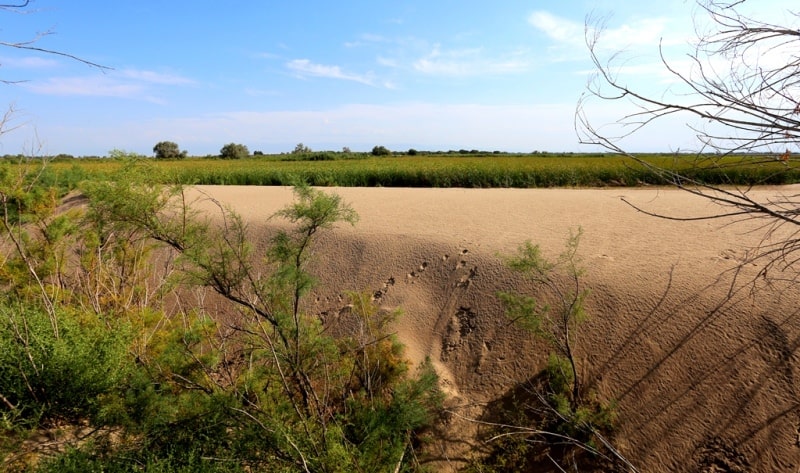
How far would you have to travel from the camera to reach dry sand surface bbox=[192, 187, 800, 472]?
3.57 m

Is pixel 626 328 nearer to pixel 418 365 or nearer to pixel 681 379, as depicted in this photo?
pixel 681 379

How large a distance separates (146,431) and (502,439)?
2775 millimetres

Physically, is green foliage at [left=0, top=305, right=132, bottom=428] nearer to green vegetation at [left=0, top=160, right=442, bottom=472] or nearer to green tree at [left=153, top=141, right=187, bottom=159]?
green vegetation at [left=0, top=160, right=442, bottom=472]

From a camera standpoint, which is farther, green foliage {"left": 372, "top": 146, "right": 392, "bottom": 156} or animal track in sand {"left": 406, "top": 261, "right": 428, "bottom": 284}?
green foliage {"left": 372, "top": 146, "right": 392, "bottom": 156}

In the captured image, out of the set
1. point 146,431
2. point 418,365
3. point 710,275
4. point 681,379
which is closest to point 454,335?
point 418,365

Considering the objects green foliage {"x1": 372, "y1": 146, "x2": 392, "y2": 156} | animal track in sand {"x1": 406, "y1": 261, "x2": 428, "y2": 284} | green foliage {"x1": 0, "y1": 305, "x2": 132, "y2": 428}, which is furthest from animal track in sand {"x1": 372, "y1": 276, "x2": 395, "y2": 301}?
green foliage {"x1": 372, "y1": 146, "x2": 392, "y2": 156}

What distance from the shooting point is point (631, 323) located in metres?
4.43

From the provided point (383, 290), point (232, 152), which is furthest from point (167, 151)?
point (383, 290)

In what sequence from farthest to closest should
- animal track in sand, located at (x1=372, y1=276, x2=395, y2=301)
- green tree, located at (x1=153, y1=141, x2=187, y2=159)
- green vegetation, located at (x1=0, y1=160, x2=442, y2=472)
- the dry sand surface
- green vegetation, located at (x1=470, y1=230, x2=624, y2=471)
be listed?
green tree, located at (x1=153, y1=141, x2=187, y2=159) < animal track in sand, located at (x1=372, y1=276, x2=395, y2=301) < green vegetation, located at (x1=470, y1=230, x2=624, y2=471) < the dry sand surface < green vegetation, located at (x1=0, y1=160, x2=442, y2=472)

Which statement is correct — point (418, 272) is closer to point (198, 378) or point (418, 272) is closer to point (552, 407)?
point (552, 407)

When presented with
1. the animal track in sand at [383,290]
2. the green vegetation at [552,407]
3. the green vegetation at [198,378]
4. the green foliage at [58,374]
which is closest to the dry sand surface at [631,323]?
the animal track in sand at [383,290]

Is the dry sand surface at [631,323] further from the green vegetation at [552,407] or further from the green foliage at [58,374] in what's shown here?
the green foliage at [58,374]

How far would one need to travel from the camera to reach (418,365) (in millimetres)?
4859

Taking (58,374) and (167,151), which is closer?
(58,374)
